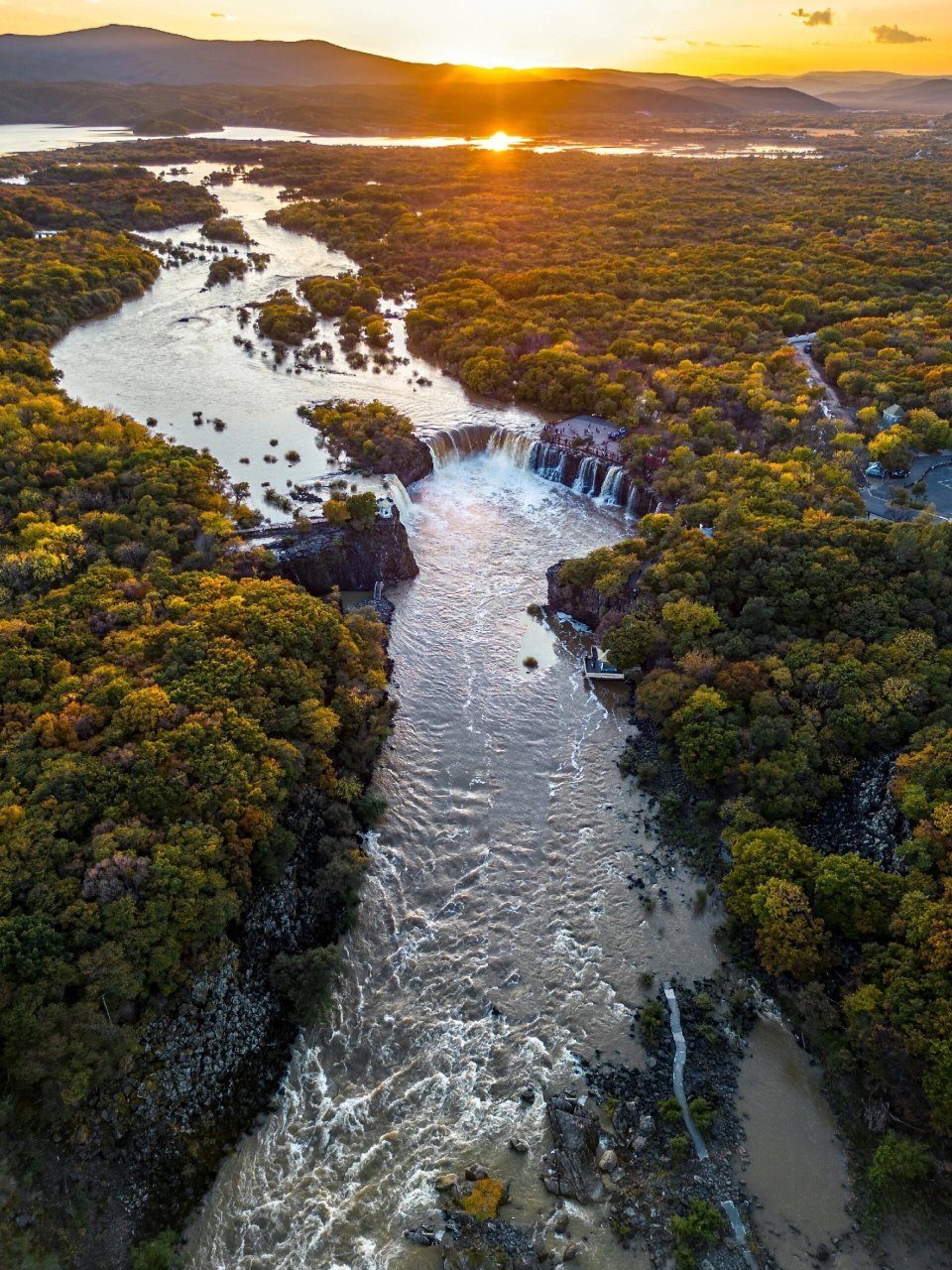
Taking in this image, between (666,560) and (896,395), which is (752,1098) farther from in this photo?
(896,395)

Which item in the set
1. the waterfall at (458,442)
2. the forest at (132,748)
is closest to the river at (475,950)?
the forest at (132,748)

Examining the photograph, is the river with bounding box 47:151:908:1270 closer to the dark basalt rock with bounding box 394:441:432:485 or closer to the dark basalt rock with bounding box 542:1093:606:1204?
the dark basalt rock with bounding box 542:1093:606:1204

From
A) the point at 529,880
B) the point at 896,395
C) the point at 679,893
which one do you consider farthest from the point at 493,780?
the point at 896,395

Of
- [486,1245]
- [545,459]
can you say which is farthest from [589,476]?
[486,1245]

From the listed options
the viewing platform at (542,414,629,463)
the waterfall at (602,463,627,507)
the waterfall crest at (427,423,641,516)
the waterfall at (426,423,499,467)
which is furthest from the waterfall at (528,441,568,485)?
the waterfall at (426,423,499,467)

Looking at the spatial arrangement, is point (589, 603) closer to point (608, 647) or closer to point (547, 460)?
point (608, 647)

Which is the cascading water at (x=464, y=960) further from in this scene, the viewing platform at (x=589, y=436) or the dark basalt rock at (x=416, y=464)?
the viewing platform at (x=589, y=436)
